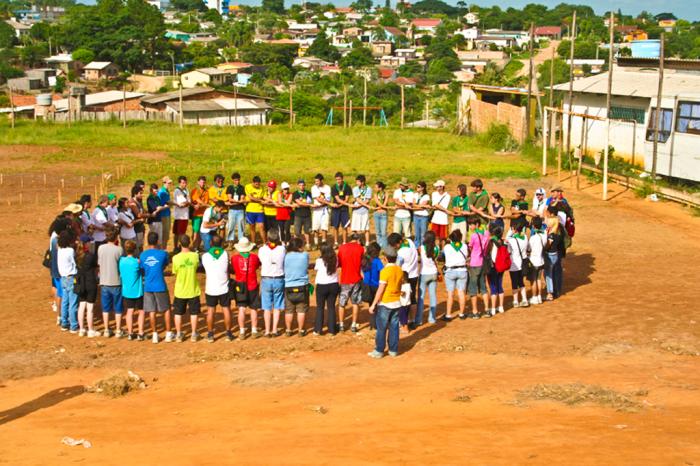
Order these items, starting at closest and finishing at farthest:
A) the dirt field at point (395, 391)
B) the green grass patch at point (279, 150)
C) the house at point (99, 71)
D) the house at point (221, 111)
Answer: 1. the dirt field at point (395, 391)
2. the green grass patch at point (279, 150)
3. the house at point (221, 111)
4. the house at point (99, 71)

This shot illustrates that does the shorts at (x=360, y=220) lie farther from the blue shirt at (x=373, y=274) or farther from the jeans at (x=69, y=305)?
the jeans at (x=69, y=305)

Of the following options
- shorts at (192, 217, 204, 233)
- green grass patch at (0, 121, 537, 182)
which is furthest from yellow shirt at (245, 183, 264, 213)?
green grass patch at (0, 121, 537, 182)

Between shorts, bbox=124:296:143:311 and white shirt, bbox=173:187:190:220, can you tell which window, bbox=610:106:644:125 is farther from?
shorts, bbox=124:296:143:311

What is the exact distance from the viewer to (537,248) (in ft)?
52.1

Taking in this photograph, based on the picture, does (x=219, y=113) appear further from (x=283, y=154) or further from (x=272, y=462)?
(x=272, y=462)

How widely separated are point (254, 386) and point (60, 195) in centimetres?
1667

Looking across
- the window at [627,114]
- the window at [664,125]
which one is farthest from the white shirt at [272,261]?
the window at [627,114]

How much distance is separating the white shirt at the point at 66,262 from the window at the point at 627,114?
72.0ft

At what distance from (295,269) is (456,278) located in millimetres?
2748

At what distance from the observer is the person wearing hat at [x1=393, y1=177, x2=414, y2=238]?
19.0 metres

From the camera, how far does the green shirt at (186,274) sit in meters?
14.1

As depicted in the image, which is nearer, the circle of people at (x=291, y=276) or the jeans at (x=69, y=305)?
the circle of people at (x=291, y=276)

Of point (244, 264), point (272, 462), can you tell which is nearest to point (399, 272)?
point (244, 264)

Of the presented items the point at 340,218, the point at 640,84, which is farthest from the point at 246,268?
the point at 640,84
